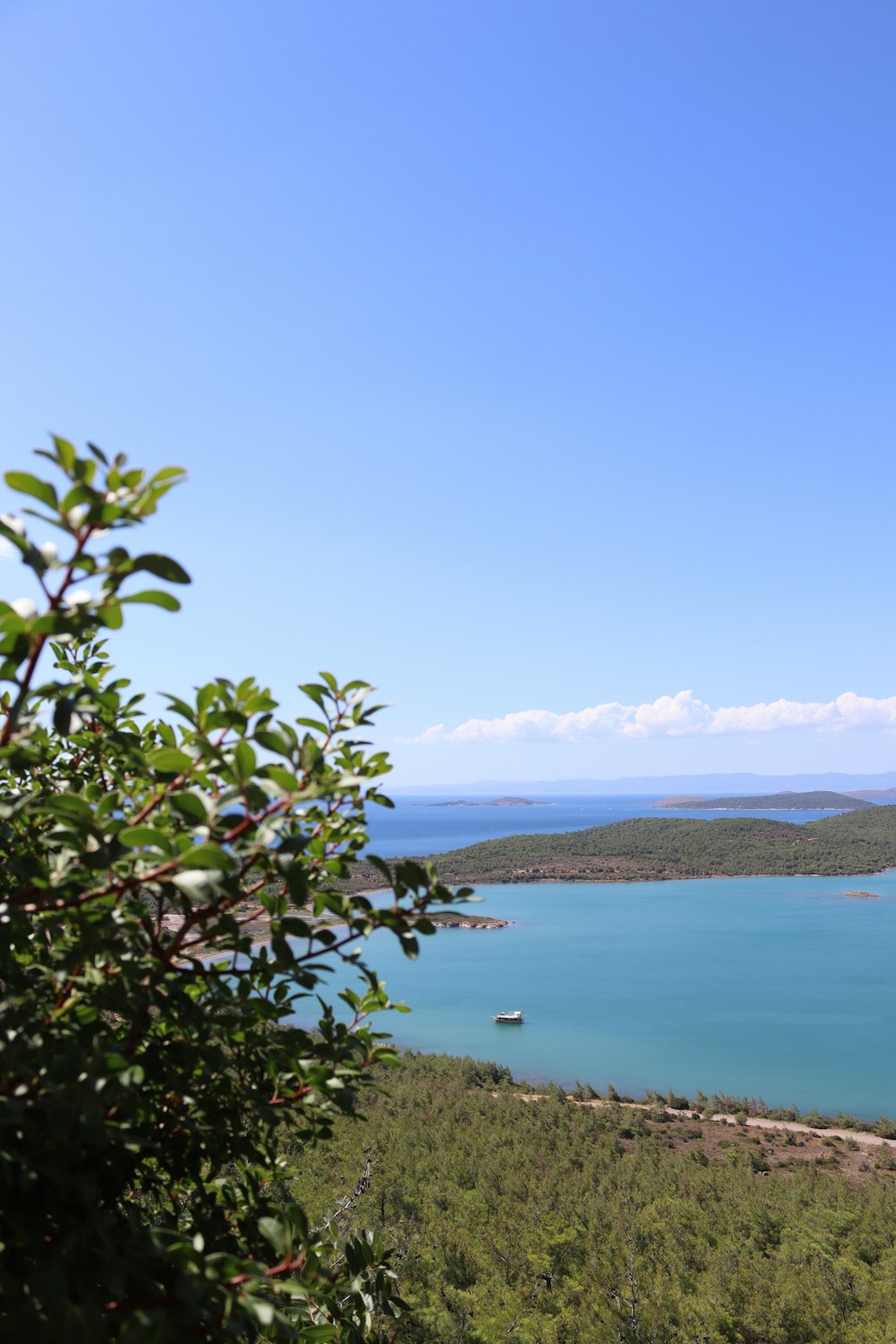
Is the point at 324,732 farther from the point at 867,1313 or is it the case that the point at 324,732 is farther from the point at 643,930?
the point at 643,930

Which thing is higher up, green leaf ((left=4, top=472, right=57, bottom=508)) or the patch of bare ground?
green leaf ((left=4, top=472, right=57, bottom=508))

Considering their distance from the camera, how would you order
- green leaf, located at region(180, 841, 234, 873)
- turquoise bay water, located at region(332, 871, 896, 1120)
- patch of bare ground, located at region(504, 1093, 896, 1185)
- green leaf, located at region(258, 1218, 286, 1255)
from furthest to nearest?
turquoise bay water, located at region(332, 871, 896, 1120) < patch of bare ground, located at region(504, 1093, 896, 1185) < green leaf, located at region(258, 1218, 286, 1255) < green leaf, located at region(180, 841, 234, 873)

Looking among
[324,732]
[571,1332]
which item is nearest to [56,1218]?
[324,732]

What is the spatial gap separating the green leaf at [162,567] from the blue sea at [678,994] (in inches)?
1127

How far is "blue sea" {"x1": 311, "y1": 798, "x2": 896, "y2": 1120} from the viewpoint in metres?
27.7

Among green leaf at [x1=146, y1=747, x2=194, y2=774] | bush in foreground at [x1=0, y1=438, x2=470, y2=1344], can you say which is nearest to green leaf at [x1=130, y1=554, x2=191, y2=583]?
bush in foreground at [x1=0, y1=438, x2=470, y2=1344]

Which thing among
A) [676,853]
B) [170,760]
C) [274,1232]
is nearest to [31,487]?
[170,760]

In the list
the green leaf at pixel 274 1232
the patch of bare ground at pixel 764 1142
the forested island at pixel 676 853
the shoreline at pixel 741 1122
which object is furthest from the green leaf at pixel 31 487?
the forested island at pixel 676 853

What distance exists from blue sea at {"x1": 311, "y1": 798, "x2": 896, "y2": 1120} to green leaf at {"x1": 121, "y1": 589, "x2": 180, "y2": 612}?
2858 centimetres

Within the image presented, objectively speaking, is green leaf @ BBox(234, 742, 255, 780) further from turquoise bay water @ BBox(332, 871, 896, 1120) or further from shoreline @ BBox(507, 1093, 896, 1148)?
shoreline @ BBox(507, 1093, 896, 1148)

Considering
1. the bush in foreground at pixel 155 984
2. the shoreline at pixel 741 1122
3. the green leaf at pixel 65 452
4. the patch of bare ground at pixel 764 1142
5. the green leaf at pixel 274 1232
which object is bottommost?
the shoreline at pixel 741 1122

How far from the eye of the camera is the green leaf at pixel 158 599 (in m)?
1.09

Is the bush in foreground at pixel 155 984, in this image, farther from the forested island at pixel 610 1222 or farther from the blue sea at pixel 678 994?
the blue sea at pixel 678 994

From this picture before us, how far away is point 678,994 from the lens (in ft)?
127
